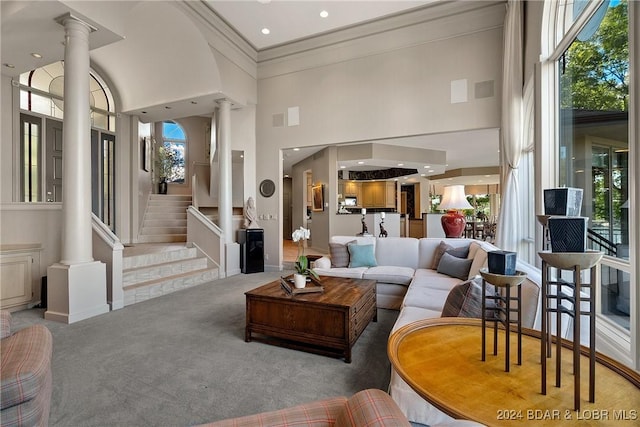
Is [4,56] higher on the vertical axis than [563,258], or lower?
higher

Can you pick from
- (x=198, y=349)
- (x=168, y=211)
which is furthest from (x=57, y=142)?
(x=198, y=349)

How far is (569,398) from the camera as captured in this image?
808 mm

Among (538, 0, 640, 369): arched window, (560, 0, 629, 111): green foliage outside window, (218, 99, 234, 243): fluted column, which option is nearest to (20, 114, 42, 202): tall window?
(218, 99, 234, 243): fluted column

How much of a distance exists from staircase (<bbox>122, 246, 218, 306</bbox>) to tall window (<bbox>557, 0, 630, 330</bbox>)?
4960 mm

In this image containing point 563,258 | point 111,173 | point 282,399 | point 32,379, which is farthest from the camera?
point 111,173

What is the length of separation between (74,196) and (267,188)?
11.9ft

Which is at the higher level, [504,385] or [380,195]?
[380,195]

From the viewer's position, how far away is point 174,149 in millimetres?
9727

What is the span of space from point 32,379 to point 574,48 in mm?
4155

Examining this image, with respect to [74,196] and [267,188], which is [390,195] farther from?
[74,196]

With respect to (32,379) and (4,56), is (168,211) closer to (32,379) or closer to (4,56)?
(4,56)

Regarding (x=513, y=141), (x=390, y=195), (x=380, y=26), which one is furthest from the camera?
(x=390, y=195)

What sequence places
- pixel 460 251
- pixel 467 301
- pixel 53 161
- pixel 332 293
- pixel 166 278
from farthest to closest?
pixel 53 161 → pixel 166 278 → pixel 460 251 → pixel 332 293 → pixel 467 301

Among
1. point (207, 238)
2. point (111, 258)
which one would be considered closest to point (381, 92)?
point (207, 238)
